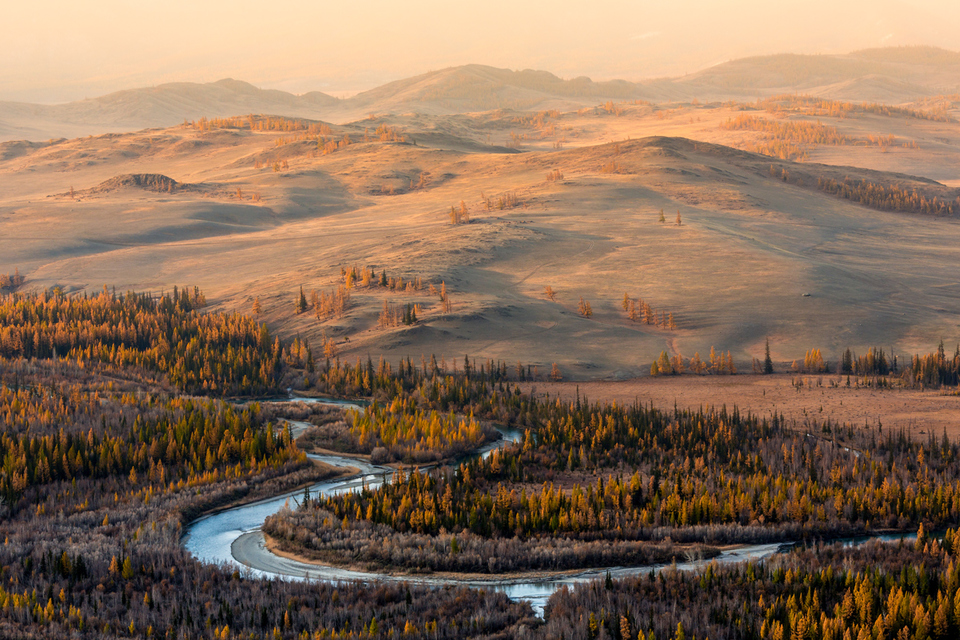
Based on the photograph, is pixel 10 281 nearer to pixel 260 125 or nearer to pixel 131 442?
pixel 131 442

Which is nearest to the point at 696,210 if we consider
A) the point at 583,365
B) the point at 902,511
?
the point at 583,365

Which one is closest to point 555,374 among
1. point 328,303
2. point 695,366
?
point 695,366

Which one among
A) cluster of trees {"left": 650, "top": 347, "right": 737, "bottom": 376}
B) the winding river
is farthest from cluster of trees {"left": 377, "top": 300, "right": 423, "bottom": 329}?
the winding river

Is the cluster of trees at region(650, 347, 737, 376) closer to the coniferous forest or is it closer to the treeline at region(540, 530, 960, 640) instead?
the coniferous forest

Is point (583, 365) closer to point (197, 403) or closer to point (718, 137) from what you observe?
point (197, 403)

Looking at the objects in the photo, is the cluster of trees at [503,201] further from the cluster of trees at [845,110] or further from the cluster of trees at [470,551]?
the cluster of trees at [845,110]

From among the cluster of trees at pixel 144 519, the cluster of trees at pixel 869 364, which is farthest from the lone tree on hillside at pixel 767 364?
the cluster of trees at pixel 144 519
